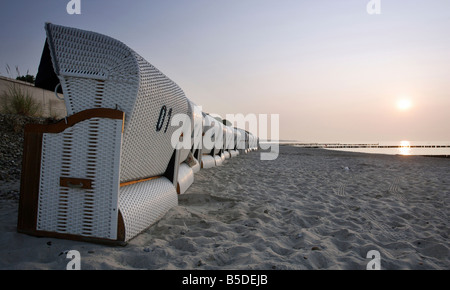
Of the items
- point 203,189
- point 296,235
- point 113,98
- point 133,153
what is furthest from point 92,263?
point 203,189

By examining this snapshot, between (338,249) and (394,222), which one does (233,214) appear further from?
(394,222)

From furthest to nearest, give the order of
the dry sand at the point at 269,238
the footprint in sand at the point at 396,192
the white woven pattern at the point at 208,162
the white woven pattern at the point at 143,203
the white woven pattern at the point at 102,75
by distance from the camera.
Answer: the white woven pattern at the point at 208,162, the footprint in sand at the point at 396,192, the white woven pattern at the point at 143,203, the white woven pattern at the point at 102,75, the dry sand at the point at 269,238

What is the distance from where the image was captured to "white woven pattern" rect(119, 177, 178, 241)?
2.14 meters

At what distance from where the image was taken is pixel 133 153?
242 cm

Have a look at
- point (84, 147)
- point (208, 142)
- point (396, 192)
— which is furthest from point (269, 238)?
point (208, 142)

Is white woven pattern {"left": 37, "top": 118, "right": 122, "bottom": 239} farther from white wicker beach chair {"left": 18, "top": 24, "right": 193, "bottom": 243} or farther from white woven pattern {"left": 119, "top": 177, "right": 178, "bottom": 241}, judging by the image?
white woven pattern {"left": 119, "top": 177, "right": 178, "bottom": 241}

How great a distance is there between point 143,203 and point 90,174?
56 centimetres

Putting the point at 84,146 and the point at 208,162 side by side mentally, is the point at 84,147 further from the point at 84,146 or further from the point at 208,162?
the point at 208,162

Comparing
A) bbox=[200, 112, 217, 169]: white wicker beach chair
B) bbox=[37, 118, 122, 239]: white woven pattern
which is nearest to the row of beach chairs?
bbox=[37, 118, 122, 239]: white woven pattern

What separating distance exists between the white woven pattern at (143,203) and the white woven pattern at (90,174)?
0.13 meters

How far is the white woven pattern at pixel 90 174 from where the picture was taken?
2029 millimetres

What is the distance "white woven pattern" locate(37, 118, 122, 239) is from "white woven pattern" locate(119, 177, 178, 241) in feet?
0.42

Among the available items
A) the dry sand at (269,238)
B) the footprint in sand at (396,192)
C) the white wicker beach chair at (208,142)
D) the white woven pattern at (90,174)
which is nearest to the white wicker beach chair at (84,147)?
the white woven pattern at (90,174)

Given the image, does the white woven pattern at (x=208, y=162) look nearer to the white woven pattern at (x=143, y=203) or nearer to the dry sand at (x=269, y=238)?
the dry sand at (x=269, y=238)
